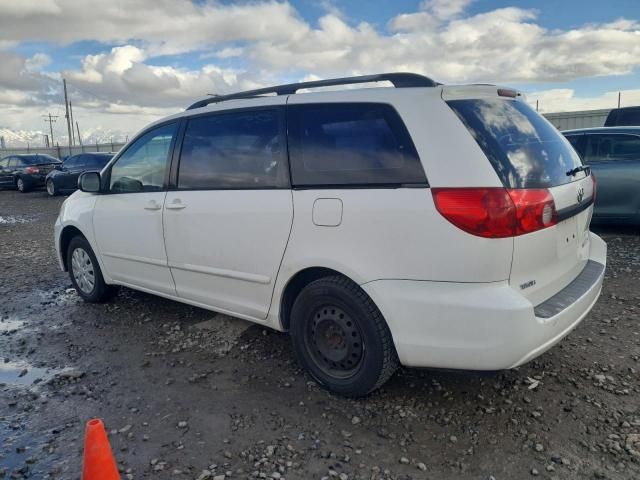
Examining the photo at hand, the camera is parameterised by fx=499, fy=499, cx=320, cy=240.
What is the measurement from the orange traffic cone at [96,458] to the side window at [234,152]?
1.74m

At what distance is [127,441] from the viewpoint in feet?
9.00

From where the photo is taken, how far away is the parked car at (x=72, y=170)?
17.4 meters

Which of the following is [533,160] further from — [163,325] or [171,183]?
[163,325]

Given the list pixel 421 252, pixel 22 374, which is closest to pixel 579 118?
pixel 421 252

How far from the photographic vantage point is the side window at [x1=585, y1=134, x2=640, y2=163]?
6.80 m

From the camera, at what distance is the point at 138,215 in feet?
13.7

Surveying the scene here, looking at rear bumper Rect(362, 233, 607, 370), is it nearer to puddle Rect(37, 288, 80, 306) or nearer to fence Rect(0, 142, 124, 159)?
puddle Rect(37, 288, 80, 306)

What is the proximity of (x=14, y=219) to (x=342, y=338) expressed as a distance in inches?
490

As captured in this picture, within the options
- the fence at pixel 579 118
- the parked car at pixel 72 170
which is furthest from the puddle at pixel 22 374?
the fence at pixel 579 118

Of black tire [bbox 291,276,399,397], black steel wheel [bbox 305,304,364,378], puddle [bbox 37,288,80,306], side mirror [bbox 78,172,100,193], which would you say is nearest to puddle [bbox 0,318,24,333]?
puddle [bbox 37,288,80,306]

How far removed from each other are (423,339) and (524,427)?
0.76m

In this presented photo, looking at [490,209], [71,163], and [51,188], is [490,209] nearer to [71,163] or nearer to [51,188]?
→ [71,163]

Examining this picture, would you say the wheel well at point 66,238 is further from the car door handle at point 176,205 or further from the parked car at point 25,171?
→ the parked car at point 25,171

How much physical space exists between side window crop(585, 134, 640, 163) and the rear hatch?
454cm
